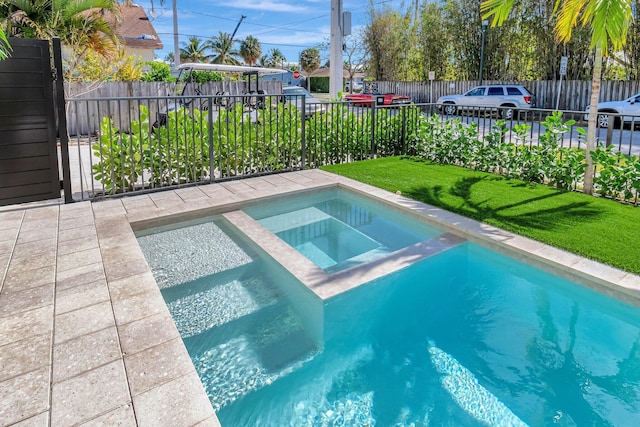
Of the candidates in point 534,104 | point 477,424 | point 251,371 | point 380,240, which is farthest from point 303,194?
point 534,104

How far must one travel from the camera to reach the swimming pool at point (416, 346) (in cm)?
214

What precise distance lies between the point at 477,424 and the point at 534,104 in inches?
688

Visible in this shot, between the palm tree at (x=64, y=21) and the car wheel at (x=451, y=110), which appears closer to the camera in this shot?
the car wheel at (x=451, y=110)

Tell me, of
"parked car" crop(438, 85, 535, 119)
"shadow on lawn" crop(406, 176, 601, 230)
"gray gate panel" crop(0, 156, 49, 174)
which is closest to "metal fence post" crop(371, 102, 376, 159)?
"shadow on lawn" crop(406, 176, 601, 230)

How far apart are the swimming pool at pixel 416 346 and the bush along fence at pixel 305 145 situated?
2191 mm

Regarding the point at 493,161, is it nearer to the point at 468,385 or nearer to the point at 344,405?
the point at 468,385

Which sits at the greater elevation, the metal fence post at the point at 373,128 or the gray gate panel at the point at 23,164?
the metal fence post at the point at 373,128

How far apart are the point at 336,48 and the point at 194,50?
27.5 meters

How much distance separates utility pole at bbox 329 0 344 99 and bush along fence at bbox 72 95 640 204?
5.54 m

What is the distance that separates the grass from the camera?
361cm

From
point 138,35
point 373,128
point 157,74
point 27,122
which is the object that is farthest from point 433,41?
point 27,122

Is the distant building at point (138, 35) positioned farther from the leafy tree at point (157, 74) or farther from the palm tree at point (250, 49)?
the palm tree at point (250, 49)

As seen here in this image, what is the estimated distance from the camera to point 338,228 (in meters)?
4.64

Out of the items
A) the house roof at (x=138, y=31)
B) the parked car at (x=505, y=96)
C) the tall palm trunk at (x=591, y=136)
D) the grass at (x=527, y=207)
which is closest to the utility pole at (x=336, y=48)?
the parked car at (x=505, y=96)
